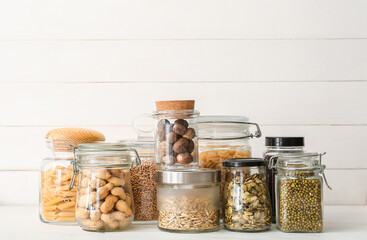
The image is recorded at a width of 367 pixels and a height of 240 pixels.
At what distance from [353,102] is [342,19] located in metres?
0.26

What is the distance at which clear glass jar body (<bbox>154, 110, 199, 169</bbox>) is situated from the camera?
1.02 metres

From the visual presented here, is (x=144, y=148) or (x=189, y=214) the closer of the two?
(x=189, y=214)

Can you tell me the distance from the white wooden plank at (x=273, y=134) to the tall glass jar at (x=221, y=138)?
1.04ft

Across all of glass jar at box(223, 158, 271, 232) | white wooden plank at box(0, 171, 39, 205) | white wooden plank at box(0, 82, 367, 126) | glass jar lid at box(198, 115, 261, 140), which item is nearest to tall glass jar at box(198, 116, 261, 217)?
glass jar lid at box(198, 115, 261, 140)

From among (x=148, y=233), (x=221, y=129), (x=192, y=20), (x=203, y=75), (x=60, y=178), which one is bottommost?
(x=148, y=233)

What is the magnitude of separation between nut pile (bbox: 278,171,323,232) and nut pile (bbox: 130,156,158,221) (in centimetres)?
30

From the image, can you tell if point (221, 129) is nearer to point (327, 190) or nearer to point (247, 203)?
point (247, 203)

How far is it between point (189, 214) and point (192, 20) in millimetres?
706

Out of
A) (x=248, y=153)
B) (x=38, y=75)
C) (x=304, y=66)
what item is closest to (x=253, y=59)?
(x=304, y=66)

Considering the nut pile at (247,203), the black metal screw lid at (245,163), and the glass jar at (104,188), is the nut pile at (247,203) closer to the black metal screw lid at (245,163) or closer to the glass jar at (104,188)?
the black metal screw lid at (245,163)

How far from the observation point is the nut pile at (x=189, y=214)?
37.3 inches

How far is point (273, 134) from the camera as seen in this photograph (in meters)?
1.42

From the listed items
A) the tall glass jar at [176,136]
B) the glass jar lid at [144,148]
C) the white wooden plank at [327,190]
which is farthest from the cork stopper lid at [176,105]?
the white wooden plank at [327,190]

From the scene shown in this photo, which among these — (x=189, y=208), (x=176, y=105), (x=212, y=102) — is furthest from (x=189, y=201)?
(x=212, y=102)
